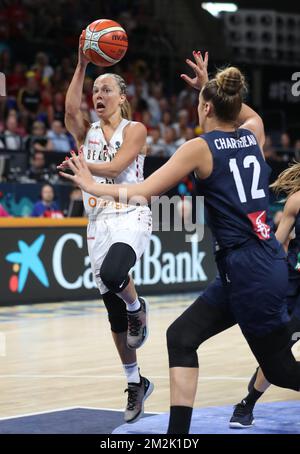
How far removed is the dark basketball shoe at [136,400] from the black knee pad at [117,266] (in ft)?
2.33

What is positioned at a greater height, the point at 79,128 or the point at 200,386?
the point at 79,128

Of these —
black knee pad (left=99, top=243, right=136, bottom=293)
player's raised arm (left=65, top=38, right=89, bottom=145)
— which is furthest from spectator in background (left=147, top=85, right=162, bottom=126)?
black knee pad (left=99, top=243, right=136, bottom=293)

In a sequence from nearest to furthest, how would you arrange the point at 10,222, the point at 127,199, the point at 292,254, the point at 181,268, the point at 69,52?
the point at 127,199, the point at 292,254, the point at 10,222, the point at 181,268, the point at 69,52

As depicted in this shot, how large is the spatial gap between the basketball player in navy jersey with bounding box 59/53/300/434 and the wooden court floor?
1.87m

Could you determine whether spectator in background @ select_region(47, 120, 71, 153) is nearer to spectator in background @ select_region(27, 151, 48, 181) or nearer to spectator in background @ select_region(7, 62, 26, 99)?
spectator in background @ select_region(27, 151, 48, 181)

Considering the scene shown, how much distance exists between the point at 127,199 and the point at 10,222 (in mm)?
8901

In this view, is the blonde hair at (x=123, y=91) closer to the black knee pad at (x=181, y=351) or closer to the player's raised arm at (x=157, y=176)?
the player's raised arm at (x=157, y=176)

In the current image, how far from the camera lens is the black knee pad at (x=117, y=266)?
6.38 metres

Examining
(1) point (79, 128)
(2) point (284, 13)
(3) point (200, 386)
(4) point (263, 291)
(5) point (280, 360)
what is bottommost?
(3) point (200, 386)

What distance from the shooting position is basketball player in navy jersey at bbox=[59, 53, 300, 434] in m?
5.08

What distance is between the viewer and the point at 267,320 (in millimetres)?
5098

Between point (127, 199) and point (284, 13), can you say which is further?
point (284, 13)
